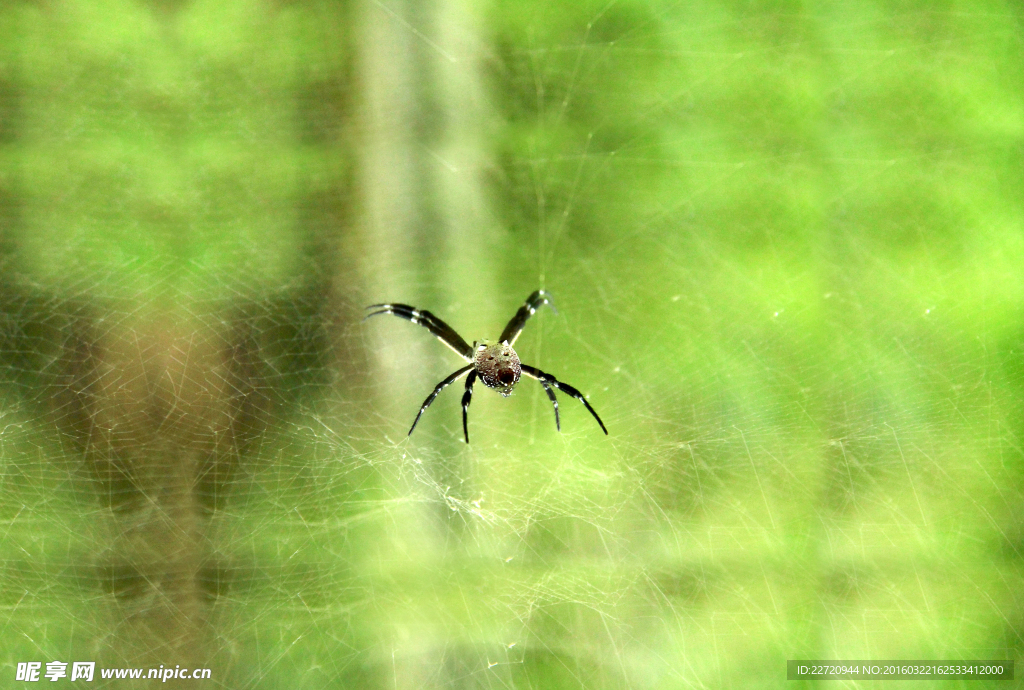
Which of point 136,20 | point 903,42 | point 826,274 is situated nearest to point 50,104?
point 136,20

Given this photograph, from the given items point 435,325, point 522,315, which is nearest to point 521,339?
point 522,315

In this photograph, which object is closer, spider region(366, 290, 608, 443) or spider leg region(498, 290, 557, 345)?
spider region(366, 290, 608, 443)

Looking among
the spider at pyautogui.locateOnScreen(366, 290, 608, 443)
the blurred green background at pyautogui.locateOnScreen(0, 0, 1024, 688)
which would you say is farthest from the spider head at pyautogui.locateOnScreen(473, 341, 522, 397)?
the blurred green background at pyautogui.locateOnScreen(0, 0, 1024, 688)

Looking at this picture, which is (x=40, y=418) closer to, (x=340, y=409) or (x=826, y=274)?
(x=340, y=409)

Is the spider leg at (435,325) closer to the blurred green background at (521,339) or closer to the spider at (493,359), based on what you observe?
the spider at (493,359)

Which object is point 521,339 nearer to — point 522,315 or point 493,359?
point 522,315

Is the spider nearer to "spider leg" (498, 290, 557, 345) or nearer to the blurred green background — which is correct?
"spider leg" (498, 290, 557, 345)
